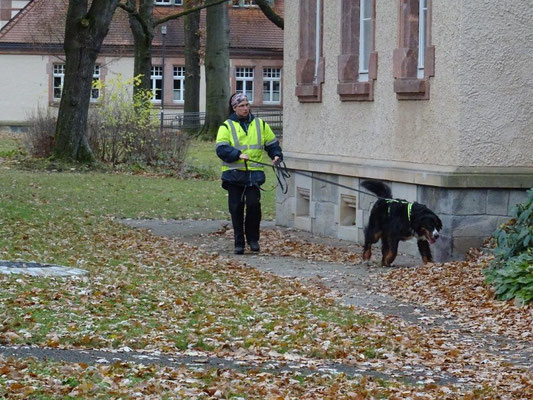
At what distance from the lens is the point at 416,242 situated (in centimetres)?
1656

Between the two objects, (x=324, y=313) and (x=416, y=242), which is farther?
(x=416, y=242)

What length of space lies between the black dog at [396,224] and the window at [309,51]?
4.35m

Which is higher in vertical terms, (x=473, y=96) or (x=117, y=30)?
(x=117, y=30)

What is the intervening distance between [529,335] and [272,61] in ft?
190

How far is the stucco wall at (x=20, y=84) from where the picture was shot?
6606 cm

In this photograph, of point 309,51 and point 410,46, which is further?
point 309,51

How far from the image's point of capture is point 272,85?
226 feet

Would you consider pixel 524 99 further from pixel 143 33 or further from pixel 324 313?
pixel 143 33

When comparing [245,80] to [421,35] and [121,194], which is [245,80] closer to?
[121,194]

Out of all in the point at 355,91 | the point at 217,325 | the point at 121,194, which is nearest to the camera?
the point at 217,325

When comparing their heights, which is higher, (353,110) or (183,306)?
(353,110)

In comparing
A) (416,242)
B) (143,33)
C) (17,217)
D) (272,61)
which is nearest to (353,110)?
(416,242)

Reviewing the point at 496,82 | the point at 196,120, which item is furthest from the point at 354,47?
the point at 196,120

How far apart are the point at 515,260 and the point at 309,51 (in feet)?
27.9
